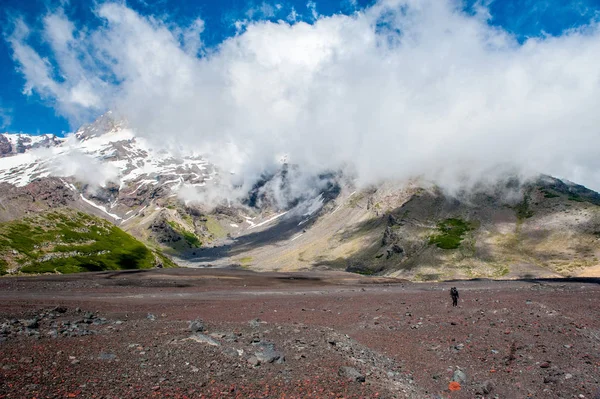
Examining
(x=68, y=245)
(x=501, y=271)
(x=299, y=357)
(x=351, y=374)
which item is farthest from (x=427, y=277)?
(x=351, y=374)

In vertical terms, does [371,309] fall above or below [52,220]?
below

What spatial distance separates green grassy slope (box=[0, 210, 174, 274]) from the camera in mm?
101312

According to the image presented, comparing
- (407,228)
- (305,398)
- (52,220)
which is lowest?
(305,398)

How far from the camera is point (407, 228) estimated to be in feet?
646

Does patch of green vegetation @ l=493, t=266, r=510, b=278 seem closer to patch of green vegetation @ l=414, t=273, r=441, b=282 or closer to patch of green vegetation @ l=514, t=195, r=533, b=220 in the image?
patch of green vegetation @ l=414, t=273, r=441, b=282

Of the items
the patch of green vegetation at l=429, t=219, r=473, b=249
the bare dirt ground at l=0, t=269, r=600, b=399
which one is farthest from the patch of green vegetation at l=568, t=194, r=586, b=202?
the bare dirt ground at l=0, t=269, r=600, b=399

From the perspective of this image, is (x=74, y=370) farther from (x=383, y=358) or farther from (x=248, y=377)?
(x=383, y=358)

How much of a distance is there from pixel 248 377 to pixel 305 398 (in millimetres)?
3010

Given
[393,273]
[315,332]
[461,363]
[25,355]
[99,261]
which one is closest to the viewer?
[25,355]

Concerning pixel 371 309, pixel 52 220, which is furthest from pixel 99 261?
pixel 371 309

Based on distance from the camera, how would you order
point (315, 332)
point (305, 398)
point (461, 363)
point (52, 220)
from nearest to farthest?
point (305, 398)
point (461, 363)
point (315, 332)
point (52, 220)

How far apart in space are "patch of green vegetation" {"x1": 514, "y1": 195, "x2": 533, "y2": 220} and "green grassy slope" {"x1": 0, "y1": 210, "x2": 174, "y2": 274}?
17652 centimetres

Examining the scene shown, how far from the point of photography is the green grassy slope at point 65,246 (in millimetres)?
101312

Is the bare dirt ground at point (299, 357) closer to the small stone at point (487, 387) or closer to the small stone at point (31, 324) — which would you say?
the small stone at point (487, 387)
